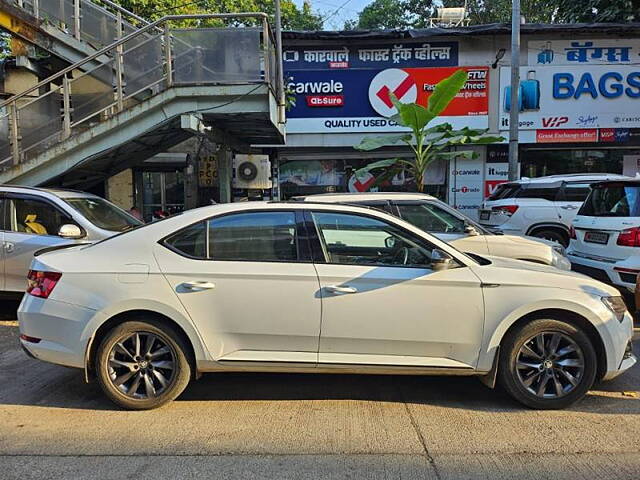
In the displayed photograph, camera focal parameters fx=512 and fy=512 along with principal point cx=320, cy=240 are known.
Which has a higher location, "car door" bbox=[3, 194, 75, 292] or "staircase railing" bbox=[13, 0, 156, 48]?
"staircase railing" bbox=[13, 0, 156, 48]

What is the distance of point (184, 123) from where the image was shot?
29.0ft

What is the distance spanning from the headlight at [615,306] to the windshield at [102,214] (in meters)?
5.40

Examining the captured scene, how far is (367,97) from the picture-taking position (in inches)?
588

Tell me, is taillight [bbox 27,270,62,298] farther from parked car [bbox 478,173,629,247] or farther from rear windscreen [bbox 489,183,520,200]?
rear windscreen [bbox 489,183,520,200]

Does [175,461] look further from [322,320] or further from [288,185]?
[288,185]

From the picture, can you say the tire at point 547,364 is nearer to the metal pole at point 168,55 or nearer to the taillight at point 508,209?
the taillight at point 508,209

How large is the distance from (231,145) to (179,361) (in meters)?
9.13

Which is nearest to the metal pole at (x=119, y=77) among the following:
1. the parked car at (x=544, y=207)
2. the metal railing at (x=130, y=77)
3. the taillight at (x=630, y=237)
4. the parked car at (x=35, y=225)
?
the metal railing at (x=130, y=77)

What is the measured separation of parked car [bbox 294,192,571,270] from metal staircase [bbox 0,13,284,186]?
3.34 m

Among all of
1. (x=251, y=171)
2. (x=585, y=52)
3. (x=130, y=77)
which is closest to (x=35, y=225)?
(x=130, y=77)

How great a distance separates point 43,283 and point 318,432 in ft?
7.78

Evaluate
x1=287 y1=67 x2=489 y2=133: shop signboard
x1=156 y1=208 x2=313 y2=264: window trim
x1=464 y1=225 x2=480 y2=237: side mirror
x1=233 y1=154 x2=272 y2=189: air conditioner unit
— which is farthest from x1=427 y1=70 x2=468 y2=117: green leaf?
x1=156 y1=208 x2=313 y2=264: window trim

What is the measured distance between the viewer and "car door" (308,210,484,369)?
3852mm

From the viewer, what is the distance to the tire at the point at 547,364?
3.86 metres
